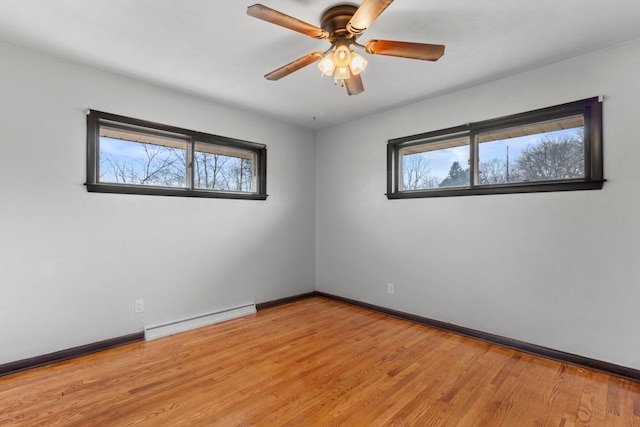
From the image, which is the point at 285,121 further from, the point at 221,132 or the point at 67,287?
the point at 67,287

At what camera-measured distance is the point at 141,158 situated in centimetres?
315

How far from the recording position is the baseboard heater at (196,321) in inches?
120

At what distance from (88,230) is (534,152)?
13.5 feet

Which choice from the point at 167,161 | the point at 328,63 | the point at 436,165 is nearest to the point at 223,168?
the point at 167,161

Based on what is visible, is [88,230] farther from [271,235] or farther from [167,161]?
[271,235]

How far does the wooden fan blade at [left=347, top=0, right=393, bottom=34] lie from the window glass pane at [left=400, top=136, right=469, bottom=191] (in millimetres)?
2054

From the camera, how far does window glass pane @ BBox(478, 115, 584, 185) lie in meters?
2.64

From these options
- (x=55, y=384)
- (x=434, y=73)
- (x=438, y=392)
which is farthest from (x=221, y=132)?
(x=438, y=392)

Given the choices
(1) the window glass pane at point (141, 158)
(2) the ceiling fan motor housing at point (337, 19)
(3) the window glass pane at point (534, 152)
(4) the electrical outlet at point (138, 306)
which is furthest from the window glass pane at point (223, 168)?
(3) the window glass pane at point (534, 152)

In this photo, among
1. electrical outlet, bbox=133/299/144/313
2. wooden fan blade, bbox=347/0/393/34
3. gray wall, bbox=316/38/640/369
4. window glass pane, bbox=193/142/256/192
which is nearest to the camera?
wooden fan blade, bbox=347/0/393/34

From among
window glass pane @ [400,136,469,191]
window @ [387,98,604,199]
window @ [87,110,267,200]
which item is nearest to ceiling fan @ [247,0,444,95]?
window @ [387,98,604,199]

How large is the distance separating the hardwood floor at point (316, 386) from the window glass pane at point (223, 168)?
1.74 m

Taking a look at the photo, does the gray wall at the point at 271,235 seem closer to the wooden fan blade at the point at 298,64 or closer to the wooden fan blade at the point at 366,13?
the wooden fan blade at the point at 298,64

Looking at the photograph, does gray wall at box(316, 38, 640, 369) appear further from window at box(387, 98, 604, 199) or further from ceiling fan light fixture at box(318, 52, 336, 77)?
ceiling fan light fixture at box(318, 52, 336, 77)
